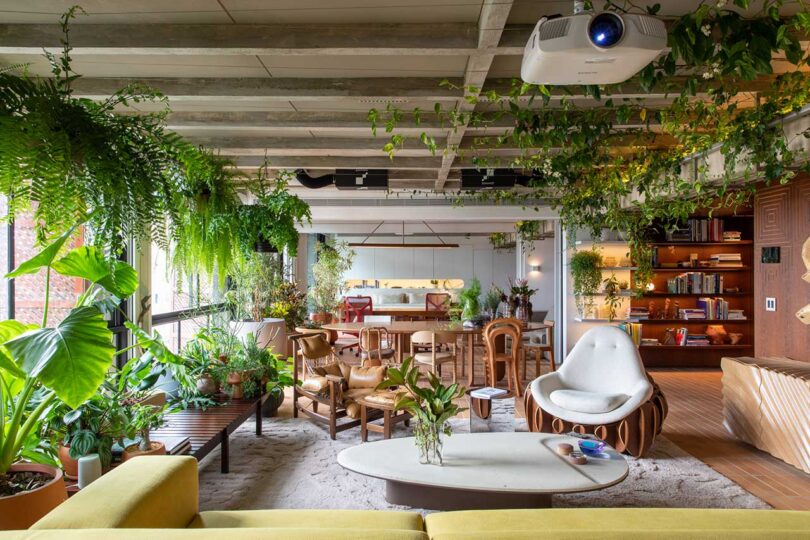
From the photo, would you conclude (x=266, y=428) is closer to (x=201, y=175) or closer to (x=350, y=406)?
(x=350, y=406)

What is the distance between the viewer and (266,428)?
18.9 feet

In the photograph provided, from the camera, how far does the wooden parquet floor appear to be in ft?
13.3

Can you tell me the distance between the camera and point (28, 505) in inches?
91.4

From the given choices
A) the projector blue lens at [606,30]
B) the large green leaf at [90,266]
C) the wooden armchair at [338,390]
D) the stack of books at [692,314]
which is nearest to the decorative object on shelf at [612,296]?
the stack of books at [692,314]

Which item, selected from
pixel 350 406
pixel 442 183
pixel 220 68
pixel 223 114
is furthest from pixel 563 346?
pixel 220 68

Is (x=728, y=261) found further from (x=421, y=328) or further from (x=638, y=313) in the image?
(x=421, y=328)

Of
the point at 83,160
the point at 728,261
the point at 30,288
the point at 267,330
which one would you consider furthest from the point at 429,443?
the point at 728,261

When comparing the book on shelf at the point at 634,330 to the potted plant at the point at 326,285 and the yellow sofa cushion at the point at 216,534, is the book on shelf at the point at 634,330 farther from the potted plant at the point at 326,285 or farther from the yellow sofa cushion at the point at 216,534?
the yellow sofa cushion at the point at 216,534

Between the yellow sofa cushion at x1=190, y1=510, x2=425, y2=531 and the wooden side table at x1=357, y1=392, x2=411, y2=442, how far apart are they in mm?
2672

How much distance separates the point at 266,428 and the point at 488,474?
308 centimetres

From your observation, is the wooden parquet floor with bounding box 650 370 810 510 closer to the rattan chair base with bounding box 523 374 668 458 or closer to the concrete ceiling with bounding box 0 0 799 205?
the rattan chair base with bounding box 523 374 668 458

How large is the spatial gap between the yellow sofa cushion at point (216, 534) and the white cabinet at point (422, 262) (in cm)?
1463

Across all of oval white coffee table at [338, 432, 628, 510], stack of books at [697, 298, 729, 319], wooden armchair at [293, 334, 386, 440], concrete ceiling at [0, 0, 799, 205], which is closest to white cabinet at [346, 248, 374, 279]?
stack of books at [697, 298, 729, 319]

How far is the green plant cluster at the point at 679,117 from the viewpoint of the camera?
313 cm
